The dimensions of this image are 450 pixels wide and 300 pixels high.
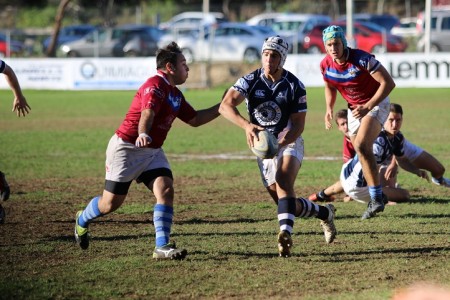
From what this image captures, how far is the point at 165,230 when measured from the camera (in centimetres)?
802

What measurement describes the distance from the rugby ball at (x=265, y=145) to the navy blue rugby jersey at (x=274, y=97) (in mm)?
425

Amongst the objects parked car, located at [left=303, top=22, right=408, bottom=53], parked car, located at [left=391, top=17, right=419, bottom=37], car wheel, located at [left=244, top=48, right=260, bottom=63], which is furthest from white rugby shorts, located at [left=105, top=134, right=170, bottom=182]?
parked car, located at [left=391, top=17, right=419, bottom=37]

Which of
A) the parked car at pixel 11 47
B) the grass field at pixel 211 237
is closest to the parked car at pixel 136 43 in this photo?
the parked car at pixel 11 47

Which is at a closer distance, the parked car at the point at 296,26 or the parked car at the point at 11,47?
the parked car at the point at 296,26

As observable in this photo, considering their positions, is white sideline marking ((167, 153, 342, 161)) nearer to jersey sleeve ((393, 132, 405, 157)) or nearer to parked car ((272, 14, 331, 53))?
jersey sleeve ((393, 132, 405, 157))

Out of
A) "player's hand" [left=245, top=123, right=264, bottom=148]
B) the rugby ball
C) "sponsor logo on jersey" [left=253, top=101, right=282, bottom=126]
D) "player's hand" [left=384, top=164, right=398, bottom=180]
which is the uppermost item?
"sponsor logo on jersey" [left=253, top=101, right=282, bottom=126]

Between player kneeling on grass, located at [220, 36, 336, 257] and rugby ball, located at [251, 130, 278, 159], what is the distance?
0.60 ft

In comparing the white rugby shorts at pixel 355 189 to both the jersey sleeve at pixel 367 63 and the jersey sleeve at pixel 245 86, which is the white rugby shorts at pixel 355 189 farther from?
the jersey sleeve at pixel 245 86

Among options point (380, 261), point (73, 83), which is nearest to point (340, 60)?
point (380, 261)

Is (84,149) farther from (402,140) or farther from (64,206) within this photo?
(402,140)

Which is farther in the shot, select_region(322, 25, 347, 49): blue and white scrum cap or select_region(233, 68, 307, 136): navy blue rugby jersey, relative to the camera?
select_region(322, 25, 347, 49): blue and white scrum cap

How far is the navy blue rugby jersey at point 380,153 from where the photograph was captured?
10.9m

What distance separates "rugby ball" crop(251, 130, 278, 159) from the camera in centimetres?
796

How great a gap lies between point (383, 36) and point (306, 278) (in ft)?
112
